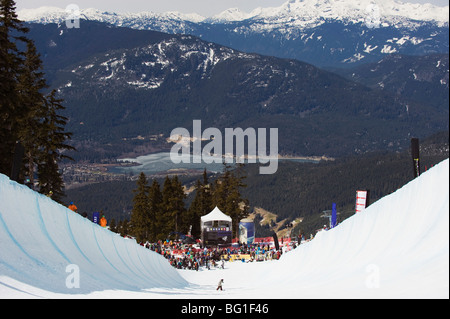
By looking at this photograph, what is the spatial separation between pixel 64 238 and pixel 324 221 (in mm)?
173273

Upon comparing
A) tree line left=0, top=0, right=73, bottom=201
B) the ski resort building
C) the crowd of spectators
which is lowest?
the crowd of spectators

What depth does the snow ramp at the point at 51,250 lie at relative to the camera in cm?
1373

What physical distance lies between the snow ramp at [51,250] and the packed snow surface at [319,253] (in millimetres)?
33

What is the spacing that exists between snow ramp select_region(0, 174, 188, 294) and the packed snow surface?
0.03m

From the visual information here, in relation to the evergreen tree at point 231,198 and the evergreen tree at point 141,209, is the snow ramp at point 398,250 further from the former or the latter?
the evergreen tree at point 141,209

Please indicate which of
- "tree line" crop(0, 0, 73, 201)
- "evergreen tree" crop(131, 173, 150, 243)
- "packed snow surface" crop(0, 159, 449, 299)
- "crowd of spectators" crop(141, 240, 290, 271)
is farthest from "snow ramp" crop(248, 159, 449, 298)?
"evergreen tree" crop(131, 173, 150, 243)

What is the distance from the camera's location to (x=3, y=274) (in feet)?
41.9

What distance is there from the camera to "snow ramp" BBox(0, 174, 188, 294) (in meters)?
13.7

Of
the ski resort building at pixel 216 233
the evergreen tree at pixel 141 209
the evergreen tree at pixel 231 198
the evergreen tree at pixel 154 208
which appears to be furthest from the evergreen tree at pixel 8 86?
the evergreen tree at pixel 154 208

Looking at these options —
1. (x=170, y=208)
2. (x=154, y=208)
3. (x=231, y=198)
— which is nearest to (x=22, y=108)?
(x=231, y=198)

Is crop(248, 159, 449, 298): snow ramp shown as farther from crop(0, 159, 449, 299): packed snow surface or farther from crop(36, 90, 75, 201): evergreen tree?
crop(36, 90, 75, 201): evergreen tree

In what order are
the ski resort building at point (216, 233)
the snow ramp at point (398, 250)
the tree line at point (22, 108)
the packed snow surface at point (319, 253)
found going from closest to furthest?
1. the snow ramp at point (398, 250)
2. the packed snow surface at point (319, 253)
3. the tree line at point (22, 108)
4. the ski resort building at point (216, 233)

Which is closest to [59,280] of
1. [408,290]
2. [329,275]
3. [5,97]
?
[329,275]
